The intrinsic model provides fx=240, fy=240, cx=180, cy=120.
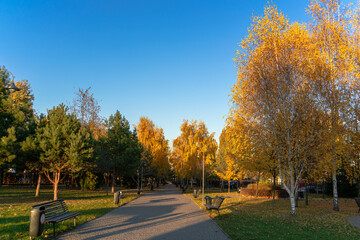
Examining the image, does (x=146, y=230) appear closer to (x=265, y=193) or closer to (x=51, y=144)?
(x=51, y=144)

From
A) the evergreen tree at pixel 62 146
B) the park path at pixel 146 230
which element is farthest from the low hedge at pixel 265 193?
the evergreen tree at pixel 62 146

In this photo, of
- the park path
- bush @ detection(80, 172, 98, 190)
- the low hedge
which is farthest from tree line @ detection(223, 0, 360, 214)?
bush @ detection(80, 172, 98, 190)

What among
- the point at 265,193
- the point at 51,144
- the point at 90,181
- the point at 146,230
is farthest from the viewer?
the point at 90,181

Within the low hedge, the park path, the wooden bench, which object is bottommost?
the low hedge

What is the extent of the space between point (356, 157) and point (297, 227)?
13.3 meters

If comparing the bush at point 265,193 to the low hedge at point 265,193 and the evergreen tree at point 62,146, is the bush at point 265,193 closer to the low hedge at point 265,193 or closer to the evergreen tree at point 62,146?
the low hedge at point 265,193

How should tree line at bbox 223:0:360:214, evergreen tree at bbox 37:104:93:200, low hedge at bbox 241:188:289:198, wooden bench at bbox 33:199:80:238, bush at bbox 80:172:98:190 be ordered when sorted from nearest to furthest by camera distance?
wooden bench at bbox 33:199:80:238
tree line at bbox 223:0:360:214
evergreen tree at bbox 37:104:93:200
low hedge at bbox 241:188:289:198
bush at bbox 80:172:98:190

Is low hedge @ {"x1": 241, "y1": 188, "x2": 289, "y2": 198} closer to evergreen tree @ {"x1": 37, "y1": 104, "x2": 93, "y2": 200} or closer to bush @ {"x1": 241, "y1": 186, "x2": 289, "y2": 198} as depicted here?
bush @ {"x1": 241, "y1": 186, "x2": 289, "y2": 198}

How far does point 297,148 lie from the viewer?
13.9m

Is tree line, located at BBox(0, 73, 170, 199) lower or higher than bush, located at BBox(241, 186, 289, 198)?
higher

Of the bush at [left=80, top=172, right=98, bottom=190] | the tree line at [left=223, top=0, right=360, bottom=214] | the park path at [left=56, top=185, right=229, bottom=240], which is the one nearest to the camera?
the park path at [left=56, top=185, right=229, bottom=240]

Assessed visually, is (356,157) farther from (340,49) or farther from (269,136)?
(269,136)

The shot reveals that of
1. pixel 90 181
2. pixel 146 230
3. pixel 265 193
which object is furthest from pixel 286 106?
pixel 90 181

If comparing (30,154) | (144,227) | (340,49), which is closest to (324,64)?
(340,49)
